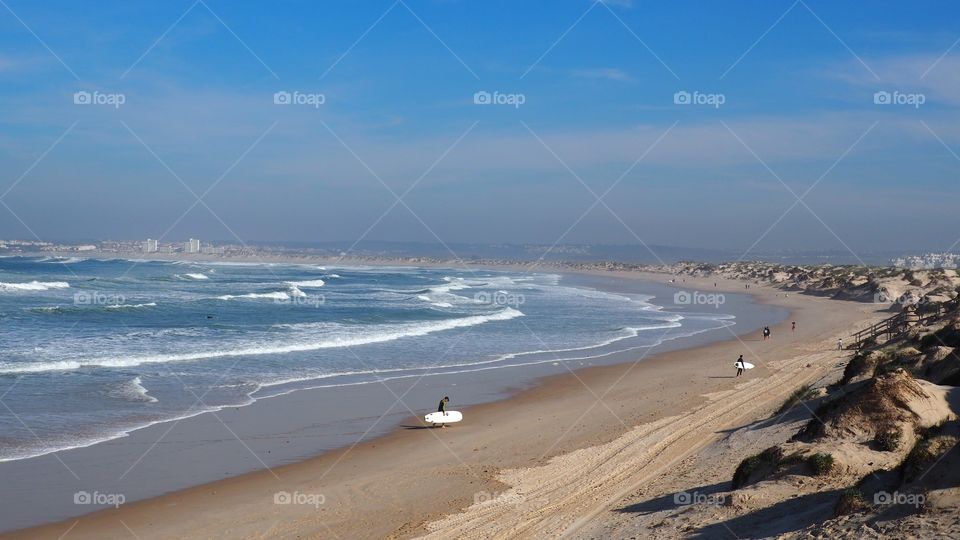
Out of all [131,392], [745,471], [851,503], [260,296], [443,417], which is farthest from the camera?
[260,296]

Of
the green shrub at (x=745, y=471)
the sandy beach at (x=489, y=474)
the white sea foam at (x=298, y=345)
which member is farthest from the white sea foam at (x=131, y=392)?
the green shrub at (x=745, y=471)

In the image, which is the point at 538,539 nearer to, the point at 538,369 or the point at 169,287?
the point at 538,369

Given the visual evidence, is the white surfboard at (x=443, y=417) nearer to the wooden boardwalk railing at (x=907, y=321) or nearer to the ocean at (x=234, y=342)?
the ocean at (x=234, y=342)

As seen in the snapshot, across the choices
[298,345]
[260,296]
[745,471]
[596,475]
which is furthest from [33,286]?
[745,471]

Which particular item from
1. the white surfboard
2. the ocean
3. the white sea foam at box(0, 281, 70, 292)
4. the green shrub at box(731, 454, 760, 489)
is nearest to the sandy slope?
the green shrub at box(731, 454, 760, 489)

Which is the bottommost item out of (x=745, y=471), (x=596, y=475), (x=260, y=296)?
(x=596, y=475)

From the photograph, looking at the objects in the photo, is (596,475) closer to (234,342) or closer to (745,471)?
(745,471)
